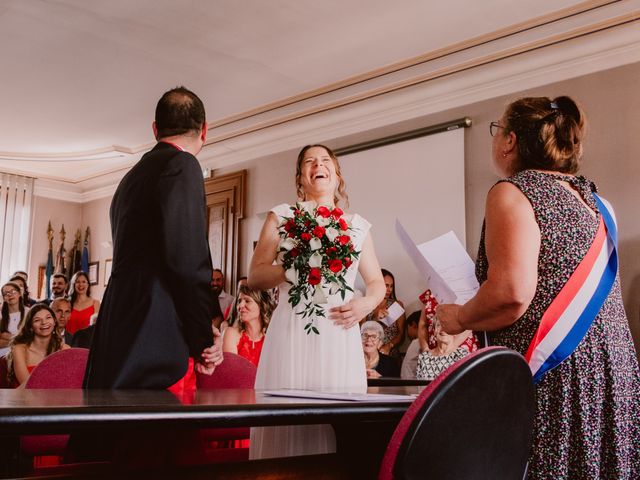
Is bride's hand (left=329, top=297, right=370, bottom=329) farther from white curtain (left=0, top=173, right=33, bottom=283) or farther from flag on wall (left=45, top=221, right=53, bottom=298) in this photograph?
flag on wall (left=45, top=221, right=53, bottom=298)

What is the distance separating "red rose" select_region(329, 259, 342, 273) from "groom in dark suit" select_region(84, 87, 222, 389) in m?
0.42

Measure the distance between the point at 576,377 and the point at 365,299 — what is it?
1.02 m

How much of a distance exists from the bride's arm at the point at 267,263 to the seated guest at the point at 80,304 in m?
6.06

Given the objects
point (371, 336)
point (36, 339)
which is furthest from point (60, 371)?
point (371, 336)

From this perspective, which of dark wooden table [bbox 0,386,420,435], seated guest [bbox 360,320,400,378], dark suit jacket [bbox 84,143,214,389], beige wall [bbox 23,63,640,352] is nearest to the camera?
dark wooden table [bbox 0,386,420,435]

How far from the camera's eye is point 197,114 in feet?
6.96

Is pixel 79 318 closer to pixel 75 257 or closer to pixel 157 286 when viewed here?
pixel 75 257

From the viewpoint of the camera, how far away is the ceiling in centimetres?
521

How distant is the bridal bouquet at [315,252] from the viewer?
6.99ft

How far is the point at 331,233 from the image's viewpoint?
2139 millimetres

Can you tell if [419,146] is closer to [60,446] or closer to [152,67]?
[152,67]

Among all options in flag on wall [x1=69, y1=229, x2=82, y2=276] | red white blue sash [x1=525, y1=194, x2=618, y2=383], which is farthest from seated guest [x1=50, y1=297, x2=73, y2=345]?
red white blue sash [x1=525, y1=194, x2=618, y2=383]

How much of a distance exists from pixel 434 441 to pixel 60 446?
1792 mm

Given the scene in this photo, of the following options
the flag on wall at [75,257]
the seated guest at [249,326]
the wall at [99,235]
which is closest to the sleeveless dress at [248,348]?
the seated guest at [249,326]
